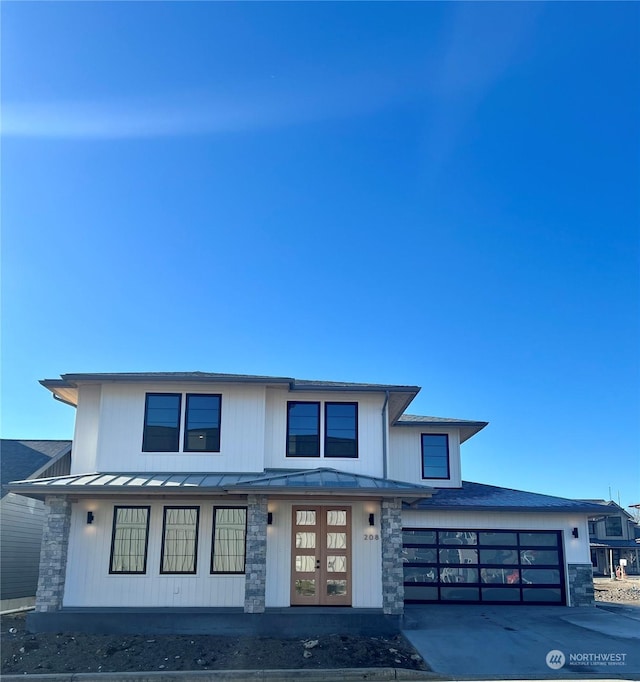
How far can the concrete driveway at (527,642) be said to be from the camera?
9234mm

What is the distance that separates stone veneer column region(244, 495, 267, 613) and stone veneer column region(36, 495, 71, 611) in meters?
3.86

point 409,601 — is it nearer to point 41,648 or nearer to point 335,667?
point 335,667

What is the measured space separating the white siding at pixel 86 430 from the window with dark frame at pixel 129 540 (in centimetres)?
167

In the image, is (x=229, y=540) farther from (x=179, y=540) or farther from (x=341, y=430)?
(x=341, y=430)

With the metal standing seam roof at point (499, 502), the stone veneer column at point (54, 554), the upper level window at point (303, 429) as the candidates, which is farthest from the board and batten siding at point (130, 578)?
the metal standing seam roof at point (499, 502)

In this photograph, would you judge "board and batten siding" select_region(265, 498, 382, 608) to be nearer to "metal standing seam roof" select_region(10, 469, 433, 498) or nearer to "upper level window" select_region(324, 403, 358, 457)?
"metal standing seam roof" select_region(10, 469, 433, 498)

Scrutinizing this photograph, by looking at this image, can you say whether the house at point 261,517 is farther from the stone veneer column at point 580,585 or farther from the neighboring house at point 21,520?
the neighboring house at point 21,520

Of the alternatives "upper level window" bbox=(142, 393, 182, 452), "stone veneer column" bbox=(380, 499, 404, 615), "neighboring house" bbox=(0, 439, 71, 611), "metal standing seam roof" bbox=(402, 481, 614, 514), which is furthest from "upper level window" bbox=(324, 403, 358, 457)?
"neighboring house" bbox=(0, 439, 71, 611)

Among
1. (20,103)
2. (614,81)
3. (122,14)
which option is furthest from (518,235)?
(20,103)

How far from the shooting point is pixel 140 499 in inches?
517

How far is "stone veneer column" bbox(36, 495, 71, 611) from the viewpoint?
39.8ft

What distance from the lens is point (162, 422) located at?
45.9 ft

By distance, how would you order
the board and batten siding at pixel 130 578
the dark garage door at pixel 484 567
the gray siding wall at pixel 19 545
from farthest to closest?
the dark garage door at pixel 484 567
the gray siding wall at pixel 19 545
the board and batten siding at pixel 130 578

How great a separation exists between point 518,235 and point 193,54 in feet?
34.0
